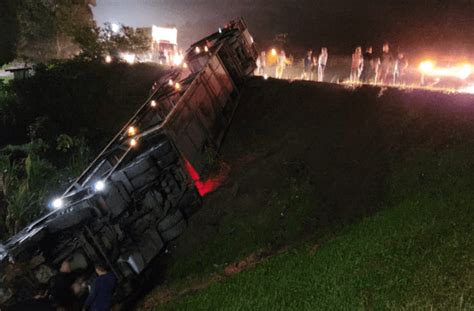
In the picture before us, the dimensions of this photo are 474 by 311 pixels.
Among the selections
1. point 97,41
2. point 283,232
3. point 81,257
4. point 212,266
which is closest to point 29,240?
point 81,257

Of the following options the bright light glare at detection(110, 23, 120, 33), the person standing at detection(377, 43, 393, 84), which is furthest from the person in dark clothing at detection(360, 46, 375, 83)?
the bright light glare at detection(110, 23, 120, 33)

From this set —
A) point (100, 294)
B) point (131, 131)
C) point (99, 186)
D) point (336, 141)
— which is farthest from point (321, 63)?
point (100, 294)

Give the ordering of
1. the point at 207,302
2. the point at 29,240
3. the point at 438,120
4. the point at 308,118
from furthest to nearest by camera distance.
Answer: the point at 308,118, the point at 438,120, the point at 29,240, the point at 207,302

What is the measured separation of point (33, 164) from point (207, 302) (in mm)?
10986

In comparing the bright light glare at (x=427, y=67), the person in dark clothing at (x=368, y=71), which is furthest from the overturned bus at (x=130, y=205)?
the bright light glare at (x=427, y=67)

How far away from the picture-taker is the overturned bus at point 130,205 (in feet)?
29.8

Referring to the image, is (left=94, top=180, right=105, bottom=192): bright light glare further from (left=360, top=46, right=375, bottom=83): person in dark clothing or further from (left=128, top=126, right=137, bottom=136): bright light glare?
(left=360, top=46, right=375, bottom=83): person in dark clothing

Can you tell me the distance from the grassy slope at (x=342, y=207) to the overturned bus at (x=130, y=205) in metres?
0.92

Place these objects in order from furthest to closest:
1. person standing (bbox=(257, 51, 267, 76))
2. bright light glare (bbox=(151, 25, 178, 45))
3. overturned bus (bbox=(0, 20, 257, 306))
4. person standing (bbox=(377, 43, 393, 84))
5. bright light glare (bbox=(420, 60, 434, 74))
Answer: bright light glare (bbox=(151, 25, 178, 45)), person standing (bbox=(257, 51, 267, 76)), bright light glare (bbox=(420, 60, 434, 74)), person standing (bbox=(377, 43, 393, 84)), overturned bus (bbox=(0, 20, 257, 306))

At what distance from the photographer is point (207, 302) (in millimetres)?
7773

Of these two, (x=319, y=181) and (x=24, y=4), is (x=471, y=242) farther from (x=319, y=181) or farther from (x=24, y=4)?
(x=24, y=4)

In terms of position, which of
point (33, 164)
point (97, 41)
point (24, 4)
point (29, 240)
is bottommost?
point (29, 240)

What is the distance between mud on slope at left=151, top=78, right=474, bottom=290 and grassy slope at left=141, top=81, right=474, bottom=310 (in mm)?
36

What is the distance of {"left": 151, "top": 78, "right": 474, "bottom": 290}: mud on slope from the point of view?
9.99 metres
